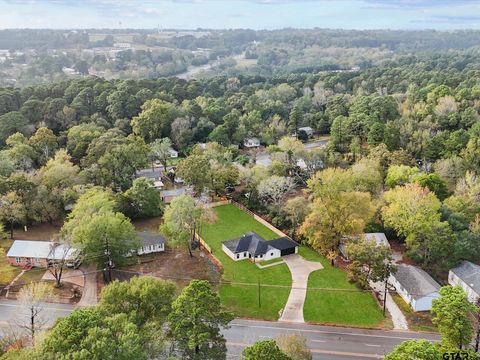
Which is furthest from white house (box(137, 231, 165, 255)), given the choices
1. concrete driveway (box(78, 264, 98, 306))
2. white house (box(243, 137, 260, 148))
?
white house (box(243, 137, 260, 148))

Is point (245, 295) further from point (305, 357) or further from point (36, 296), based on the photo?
point (36, 296)

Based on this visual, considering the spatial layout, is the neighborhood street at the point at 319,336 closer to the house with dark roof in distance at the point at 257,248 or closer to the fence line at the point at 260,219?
the house with dark roof in distance at the point at 257,248

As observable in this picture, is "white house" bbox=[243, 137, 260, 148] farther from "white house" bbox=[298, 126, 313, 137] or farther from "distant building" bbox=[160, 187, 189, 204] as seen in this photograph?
"distant building" bbox=[160, 187, 189, 204]

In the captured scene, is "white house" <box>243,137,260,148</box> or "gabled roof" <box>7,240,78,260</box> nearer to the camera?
"gabled roof" <box>7,240,78,260</box>

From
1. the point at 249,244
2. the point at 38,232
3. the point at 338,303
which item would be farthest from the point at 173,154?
the point at 338,303

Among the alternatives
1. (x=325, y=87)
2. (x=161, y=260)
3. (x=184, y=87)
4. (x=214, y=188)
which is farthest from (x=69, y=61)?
(x=161, y=260)

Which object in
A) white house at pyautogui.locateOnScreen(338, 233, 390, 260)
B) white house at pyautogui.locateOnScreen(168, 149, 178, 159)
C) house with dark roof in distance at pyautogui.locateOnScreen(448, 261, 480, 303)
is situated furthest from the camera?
white house at pyautogui.locateOnScreen(168, 149, 178, 159)

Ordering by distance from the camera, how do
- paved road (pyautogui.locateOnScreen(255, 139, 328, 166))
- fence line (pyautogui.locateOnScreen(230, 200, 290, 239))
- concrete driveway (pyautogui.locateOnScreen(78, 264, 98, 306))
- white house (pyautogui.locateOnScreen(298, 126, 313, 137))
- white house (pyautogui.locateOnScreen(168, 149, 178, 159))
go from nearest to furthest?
concrete driveway (pyautogui.locateOnScreen(78, 264, 98, 306))
fence line (pyautogui.locateOnScreen(230, 200, 290, 239))
paved road (pyautogui.locateOnScreen(255, 139, 328, 166))
white house (pyautogui.locateOnScreen(168, 149, 178, 159))
white house (pyautogui.locateOnScreen(298, 126, 313, 137))

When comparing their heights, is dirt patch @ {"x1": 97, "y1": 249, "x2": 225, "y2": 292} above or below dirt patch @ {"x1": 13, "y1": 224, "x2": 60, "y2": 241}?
above
